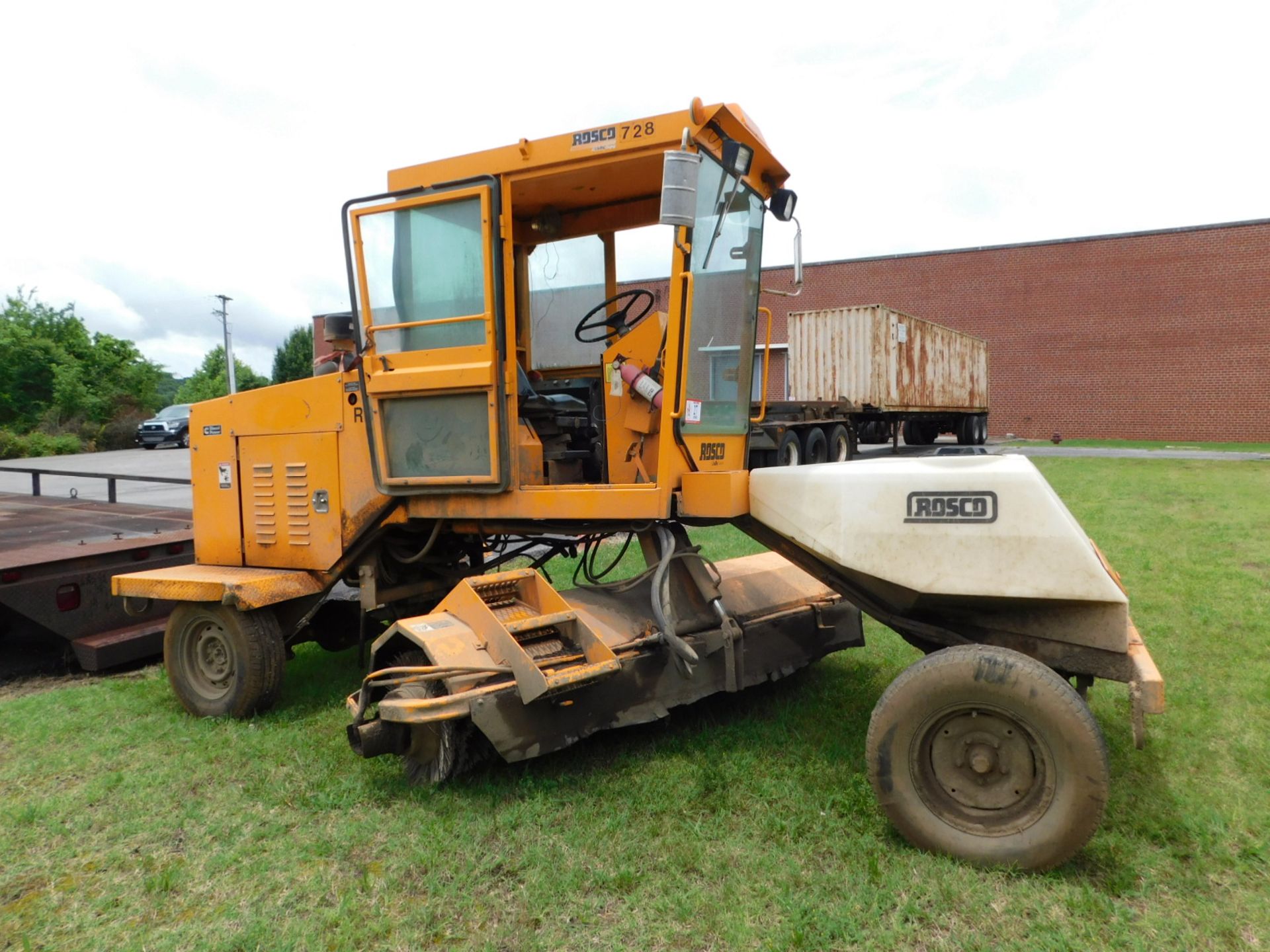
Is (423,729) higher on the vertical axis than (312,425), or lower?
lower

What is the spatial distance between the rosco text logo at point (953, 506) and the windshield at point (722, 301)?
118 cm

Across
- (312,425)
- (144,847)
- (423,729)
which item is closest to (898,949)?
(423,729)

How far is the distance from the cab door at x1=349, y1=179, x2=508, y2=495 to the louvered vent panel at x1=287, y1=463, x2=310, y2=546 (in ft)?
2.08

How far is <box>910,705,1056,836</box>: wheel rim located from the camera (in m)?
3.02

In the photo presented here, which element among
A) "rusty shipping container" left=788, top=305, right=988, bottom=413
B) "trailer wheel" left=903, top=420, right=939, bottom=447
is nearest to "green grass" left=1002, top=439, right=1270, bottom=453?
"trailer wheel" left=903, top=420, right=939, bottom=447

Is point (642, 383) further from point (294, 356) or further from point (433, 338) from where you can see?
point (294, 356)

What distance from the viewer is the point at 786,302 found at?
3512 cm

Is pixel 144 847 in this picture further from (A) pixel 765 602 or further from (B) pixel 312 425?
(A) pixel 765 602

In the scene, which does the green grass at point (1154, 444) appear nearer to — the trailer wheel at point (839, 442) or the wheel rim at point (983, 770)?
the trailer wheel at point (839, 442)

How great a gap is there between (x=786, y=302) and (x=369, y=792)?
33.2 m

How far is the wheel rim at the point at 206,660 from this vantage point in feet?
16.0

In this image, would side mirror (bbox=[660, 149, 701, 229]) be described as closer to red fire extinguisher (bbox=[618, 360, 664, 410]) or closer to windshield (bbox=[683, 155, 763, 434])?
windshield (bbox=[683, 155, 763, 434])

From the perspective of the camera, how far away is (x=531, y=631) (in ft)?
12.3

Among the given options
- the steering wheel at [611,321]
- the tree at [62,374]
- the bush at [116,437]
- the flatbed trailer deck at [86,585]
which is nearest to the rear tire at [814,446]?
the steering wheel at [611,321]
